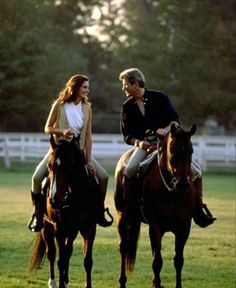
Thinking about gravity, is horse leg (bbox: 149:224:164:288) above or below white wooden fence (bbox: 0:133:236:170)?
above

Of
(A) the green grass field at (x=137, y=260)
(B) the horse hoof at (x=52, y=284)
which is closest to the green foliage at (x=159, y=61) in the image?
(A) the green grass field at (x=137, y=260)

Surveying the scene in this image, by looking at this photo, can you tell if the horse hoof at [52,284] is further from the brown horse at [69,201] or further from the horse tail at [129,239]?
the horse tail at [129,239]

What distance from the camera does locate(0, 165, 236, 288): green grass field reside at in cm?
1144

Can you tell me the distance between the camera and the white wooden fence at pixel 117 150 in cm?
3800

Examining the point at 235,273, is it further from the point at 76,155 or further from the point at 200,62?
the point at 200,62

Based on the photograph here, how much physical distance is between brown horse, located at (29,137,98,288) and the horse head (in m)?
1.06

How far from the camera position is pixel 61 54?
169 ft

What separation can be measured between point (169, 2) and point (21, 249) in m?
36.7

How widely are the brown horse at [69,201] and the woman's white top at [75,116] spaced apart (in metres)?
0.39

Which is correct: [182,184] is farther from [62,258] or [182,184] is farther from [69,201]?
[62,258]

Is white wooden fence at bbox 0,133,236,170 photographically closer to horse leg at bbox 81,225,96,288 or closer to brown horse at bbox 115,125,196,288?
brown horse at bbox 115,125,196,288

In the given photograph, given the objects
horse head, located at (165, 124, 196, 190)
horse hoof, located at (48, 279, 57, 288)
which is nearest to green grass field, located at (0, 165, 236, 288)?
horse hoof, located at (48, 279, 57, 288)

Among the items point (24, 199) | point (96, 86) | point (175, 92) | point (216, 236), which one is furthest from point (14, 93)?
point (216, 236)

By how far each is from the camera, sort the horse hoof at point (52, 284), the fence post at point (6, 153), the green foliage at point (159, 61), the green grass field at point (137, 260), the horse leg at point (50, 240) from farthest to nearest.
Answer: the green foliage at point (159, 61) < the fence post at point (6, 153) < the green grass field at point (137, 260) < the horse leg at point (50, 240) < the horse hoof at point (52, 284)
